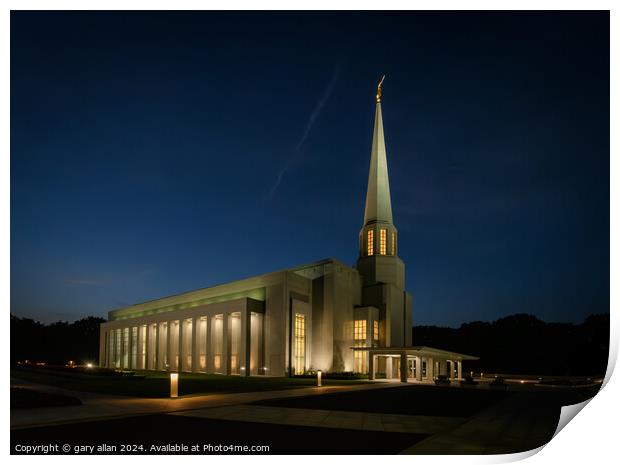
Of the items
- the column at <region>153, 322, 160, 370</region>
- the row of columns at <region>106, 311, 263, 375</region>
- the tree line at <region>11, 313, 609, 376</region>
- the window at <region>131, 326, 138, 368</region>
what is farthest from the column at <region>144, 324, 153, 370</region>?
the tree line at <region>11, 313, 609, 376</region>

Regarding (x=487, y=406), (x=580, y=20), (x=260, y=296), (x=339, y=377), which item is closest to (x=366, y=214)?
(x=260, y=296)

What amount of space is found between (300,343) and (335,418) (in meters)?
37.9

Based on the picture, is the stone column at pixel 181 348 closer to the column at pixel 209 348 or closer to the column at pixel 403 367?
the column at pixel 209 348

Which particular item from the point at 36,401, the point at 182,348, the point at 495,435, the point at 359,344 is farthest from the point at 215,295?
the point at 495,435

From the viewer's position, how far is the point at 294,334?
171 ft

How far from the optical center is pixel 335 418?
15672 mm

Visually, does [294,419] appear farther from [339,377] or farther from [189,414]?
[339,377]

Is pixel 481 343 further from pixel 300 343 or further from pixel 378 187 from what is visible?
pixel 300 343

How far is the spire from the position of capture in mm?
62906

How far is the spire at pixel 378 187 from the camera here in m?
62.9

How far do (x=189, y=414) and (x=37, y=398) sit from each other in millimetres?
5429

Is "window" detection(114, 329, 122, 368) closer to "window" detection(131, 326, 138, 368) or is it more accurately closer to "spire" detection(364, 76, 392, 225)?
"window" detection(131, 326, 138, 368)
